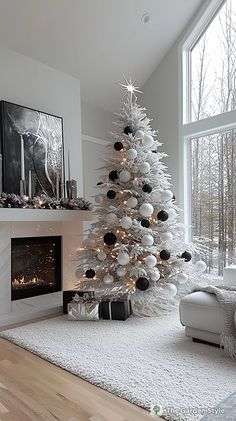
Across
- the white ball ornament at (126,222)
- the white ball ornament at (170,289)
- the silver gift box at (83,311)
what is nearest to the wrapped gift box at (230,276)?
the white ball ornament at (170,289)

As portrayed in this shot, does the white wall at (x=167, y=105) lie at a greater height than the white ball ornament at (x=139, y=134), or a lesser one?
greater

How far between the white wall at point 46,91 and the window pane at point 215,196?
5.61 ft

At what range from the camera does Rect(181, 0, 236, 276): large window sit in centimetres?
470

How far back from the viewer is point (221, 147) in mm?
4812

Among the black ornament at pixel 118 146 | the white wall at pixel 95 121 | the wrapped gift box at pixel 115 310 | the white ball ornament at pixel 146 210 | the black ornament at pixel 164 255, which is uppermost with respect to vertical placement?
the white wall at pixel 95 121

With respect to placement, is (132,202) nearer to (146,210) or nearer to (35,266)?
(146,210)

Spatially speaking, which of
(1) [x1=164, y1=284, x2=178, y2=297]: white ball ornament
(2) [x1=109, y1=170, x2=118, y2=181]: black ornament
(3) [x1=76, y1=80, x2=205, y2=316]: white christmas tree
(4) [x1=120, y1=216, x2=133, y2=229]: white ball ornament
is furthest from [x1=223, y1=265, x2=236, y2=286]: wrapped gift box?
(2) [x1=109, y1=170, x2=118, y2=181]: black ornament

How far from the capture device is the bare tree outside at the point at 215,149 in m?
4.70

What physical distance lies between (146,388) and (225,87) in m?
4.03

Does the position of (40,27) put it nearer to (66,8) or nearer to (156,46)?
(66,8)

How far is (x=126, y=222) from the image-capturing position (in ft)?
12.1

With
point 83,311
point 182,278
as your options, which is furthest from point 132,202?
point 83,311

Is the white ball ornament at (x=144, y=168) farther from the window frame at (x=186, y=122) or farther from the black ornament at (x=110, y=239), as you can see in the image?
the window frame at (x=186, y=122)

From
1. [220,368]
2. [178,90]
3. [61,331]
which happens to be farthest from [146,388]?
[178,90]
